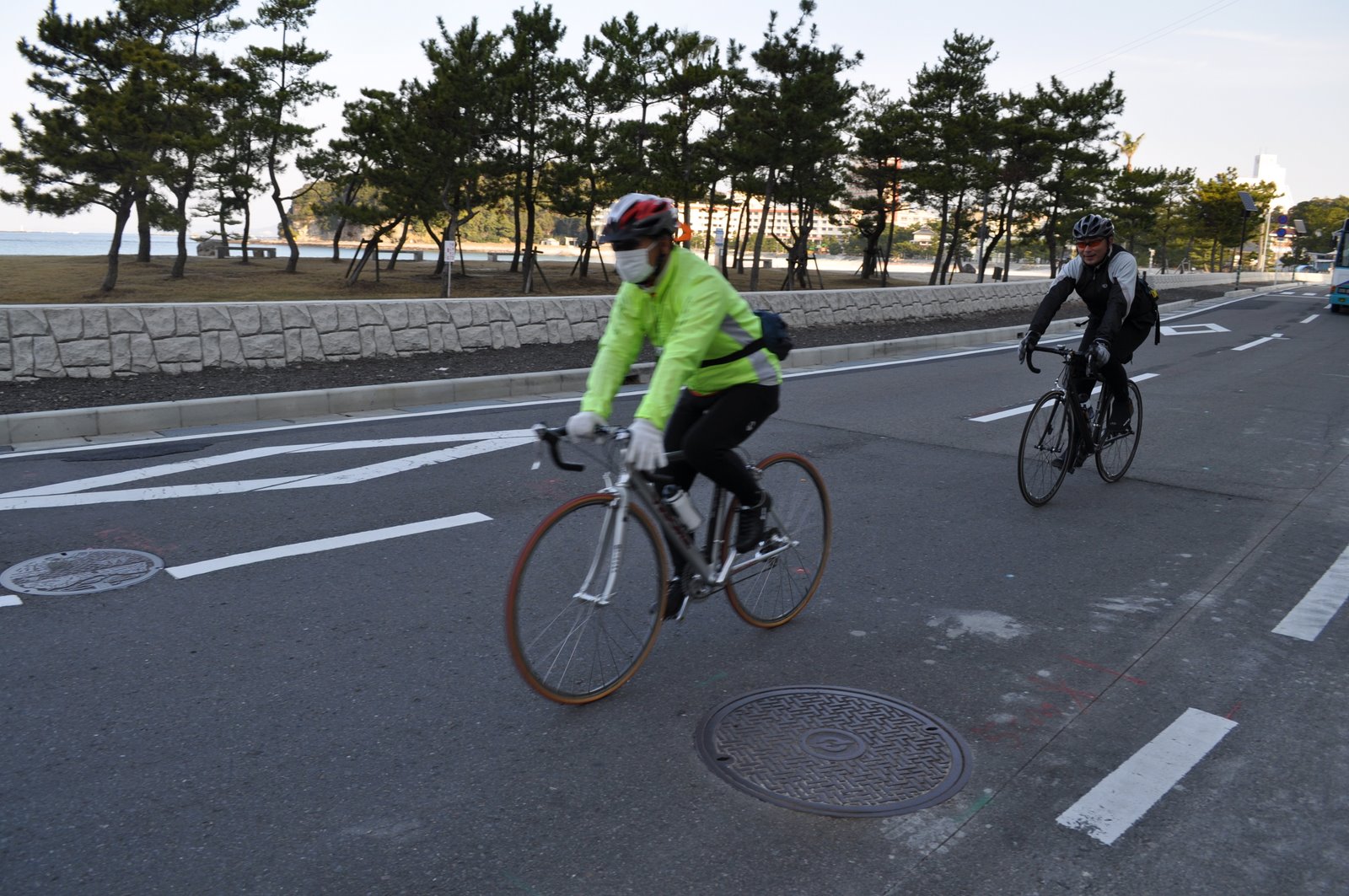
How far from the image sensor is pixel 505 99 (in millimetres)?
30250

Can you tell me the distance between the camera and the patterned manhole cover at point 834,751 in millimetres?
3260

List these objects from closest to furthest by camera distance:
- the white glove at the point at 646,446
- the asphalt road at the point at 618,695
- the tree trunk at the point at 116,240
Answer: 1. the asphalt road at the point at 618,695
2. the white glove at the point at 646,446
3. the tree trunk at the point at 116,240

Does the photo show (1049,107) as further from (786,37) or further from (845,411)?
(845,411)

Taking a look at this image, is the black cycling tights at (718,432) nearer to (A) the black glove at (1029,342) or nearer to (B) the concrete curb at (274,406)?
(A) the black glove at (1029,342)

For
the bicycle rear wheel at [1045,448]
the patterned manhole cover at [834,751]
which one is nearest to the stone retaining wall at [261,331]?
the bicycle rear wheel at [1045,448]

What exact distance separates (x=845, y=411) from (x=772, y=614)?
20.0ft

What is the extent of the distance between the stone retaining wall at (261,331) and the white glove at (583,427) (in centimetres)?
875

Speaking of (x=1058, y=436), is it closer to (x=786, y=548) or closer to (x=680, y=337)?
(x=786, y=548)

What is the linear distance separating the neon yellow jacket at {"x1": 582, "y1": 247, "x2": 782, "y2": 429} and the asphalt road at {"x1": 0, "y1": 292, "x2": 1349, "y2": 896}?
1.19 meters

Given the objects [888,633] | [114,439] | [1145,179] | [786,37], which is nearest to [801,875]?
[888,633]

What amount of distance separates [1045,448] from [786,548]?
9.92 feet

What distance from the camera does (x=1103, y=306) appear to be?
23.3 ft

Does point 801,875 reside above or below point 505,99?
below

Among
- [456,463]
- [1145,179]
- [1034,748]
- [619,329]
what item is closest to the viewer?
[1034,748]
